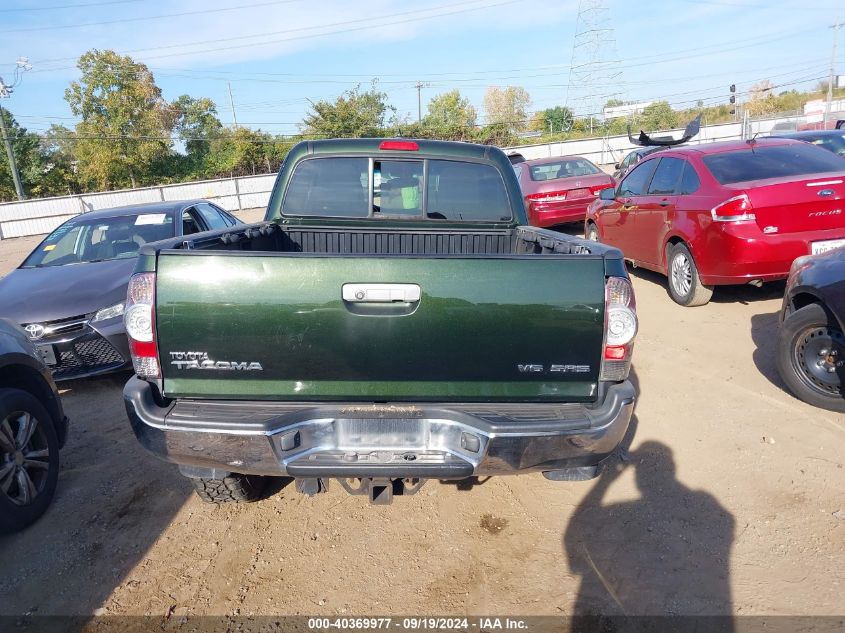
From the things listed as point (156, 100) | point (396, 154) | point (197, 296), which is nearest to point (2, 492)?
point (197, 296)

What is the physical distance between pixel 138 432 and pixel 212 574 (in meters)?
0.88

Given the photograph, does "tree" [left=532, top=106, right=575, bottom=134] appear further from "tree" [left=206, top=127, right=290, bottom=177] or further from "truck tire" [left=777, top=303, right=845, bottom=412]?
"truck tire" [left=777, top=303, right=845, bottom=412]

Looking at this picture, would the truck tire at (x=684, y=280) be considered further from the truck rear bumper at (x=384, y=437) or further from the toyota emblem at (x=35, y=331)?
the toyota emblem at (x=35, y=331)

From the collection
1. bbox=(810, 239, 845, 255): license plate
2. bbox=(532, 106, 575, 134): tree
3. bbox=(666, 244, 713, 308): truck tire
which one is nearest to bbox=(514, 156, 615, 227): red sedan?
bbox=(666, 244, 713, 308): truck tire

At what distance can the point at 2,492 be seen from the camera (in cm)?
299

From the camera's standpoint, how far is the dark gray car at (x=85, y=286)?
4750 mm

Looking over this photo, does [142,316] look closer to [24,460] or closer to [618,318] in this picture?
[24,460]

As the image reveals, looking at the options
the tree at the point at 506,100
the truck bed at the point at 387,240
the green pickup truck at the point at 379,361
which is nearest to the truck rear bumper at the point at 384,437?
the green pickup truck at the point at 379,361

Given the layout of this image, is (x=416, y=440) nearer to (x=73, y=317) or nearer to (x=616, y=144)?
(x=73, y=317)

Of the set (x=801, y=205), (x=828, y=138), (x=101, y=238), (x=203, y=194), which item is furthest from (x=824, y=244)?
(x=203, y=194)

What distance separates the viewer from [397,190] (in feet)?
12.5

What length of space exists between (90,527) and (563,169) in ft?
36.6

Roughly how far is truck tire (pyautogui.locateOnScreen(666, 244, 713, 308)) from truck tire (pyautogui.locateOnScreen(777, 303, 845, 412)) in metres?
1.92

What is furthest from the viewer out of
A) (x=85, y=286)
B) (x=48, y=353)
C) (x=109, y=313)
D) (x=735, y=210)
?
(x=735, y=210)
